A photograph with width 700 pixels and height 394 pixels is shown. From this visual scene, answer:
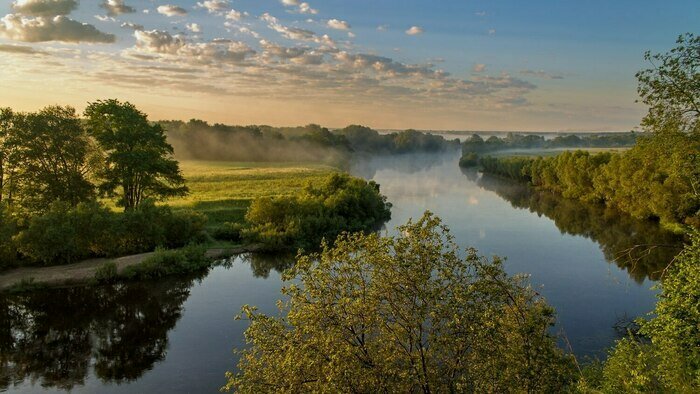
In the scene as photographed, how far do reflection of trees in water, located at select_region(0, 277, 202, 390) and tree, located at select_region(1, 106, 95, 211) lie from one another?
15.6 meters

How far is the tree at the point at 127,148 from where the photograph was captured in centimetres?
5481

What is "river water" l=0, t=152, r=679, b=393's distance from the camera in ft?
91.0

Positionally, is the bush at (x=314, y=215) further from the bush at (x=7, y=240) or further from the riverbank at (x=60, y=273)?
the bush at (x=7, y=240)

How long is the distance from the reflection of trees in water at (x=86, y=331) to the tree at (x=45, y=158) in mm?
15636

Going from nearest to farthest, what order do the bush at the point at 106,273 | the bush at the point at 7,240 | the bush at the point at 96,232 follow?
the bush at the point at 7,240 → the bush at the point at 106,273 → the bush at the point at 96,232

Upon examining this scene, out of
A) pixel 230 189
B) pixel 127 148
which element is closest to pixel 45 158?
pixel 127 148

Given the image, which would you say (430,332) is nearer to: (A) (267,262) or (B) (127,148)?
(A) (267,262)

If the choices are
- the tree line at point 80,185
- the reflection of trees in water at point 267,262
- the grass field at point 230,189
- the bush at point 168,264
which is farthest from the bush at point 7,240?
the grass field at point 230,189

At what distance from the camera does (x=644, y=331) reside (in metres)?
16.7

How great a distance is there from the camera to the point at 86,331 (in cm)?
3366

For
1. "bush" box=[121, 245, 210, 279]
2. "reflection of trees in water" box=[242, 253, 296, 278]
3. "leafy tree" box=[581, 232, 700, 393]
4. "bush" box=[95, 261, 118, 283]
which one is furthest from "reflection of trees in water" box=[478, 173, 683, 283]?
"bush" box=[95, 261, 118, 283]

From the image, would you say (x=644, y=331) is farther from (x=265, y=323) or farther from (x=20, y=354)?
(x=20, y=354)

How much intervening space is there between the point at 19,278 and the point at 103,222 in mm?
8685

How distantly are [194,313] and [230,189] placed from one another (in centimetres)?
5566
